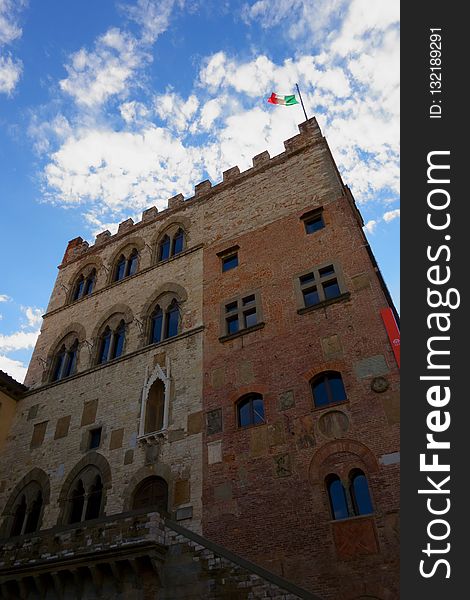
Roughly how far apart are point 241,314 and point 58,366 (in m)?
9.91

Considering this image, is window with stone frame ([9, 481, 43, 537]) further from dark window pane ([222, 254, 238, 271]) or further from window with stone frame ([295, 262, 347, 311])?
window with stone frame ([295, 262, 347, 311])

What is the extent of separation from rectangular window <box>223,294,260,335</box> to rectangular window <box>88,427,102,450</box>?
5.76 m

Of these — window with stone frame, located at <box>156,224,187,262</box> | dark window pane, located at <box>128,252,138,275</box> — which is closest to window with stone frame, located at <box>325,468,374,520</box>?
window with stone frame, located at <box>156,224,187,262</box>

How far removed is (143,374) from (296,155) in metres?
11.7

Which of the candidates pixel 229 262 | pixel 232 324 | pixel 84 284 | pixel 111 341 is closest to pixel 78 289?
pixel 84 284

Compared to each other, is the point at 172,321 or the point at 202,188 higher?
the point at 202,188


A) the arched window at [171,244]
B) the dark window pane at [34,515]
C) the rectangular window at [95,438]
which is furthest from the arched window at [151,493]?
the arched window at [171,244]

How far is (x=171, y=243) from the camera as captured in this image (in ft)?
75.4

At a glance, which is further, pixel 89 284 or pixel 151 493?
pixel 89 284

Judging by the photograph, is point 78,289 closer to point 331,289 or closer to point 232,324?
point 232,324

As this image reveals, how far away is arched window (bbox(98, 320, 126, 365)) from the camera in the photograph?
65.2 ft

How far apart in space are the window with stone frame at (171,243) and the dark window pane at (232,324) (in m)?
6.13

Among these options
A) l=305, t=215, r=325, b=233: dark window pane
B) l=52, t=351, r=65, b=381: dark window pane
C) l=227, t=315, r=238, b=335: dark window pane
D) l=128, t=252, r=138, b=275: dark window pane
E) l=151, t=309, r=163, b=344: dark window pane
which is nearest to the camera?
l=227, t=315, r=238, b=335: dark window pane

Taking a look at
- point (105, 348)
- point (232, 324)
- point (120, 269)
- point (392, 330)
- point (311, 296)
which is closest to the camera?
point (392, 330)
